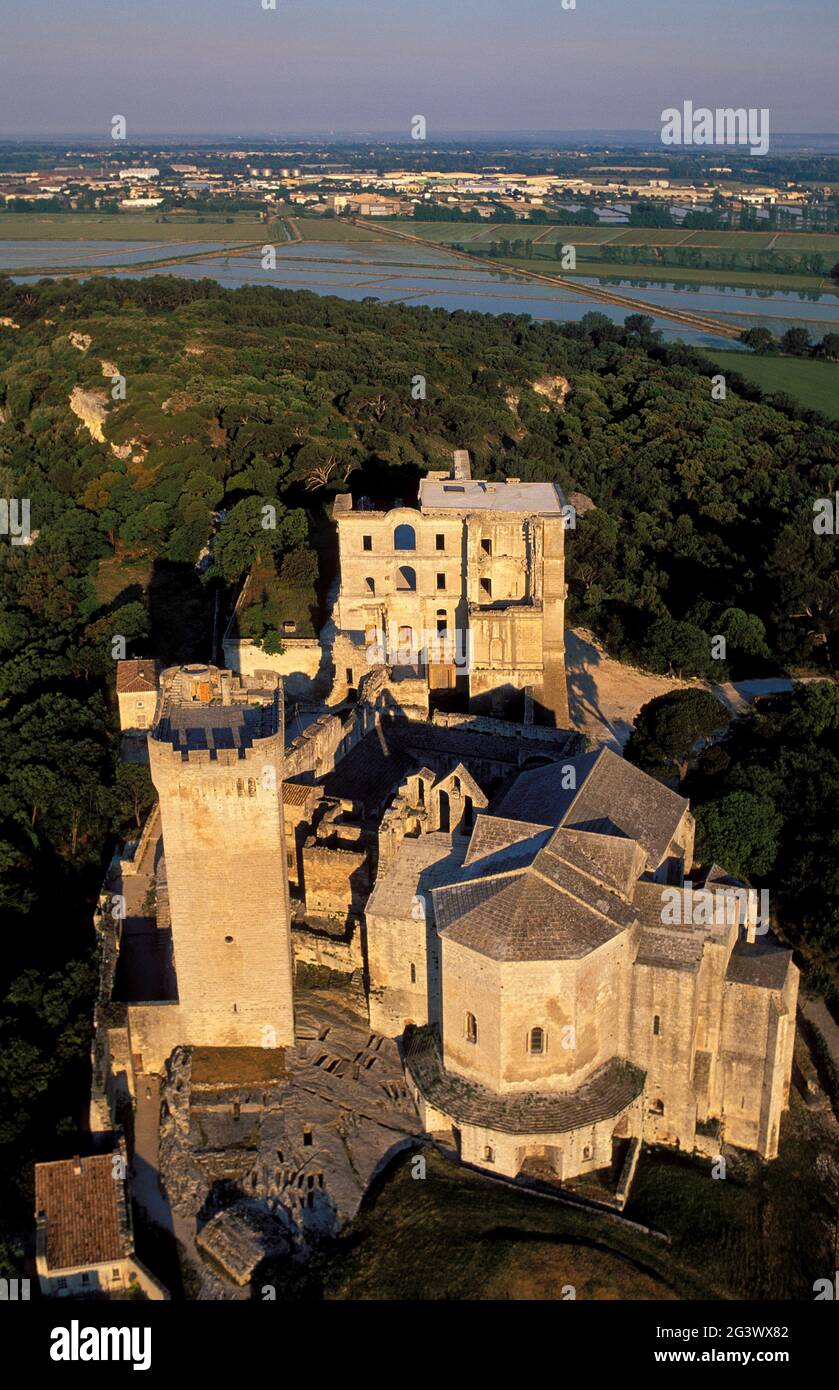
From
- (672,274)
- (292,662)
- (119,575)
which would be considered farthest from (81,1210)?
(672,274)

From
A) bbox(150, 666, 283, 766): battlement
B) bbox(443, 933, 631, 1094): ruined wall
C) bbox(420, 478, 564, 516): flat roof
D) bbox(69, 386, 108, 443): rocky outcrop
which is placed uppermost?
bbox(69, 386, 108, 443): rocky outcrop

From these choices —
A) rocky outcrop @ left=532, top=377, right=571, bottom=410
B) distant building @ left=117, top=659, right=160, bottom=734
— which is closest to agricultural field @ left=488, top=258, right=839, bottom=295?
rocky outcrop @ left=532, top=377, right=571, bottom=410

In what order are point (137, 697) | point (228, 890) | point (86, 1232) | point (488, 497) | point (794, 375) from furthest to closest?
point (794, 375) → point (488, 497) → point (137, 697) → point (228, 890) → point (86, 1232)

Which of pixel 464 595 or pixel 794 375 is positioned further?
pixel 794 375

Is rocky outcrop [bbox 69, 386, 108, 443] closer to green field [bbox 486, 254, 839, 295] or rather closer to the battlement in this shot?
the battlement

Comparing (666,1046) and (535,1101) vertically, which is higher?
(666,1046)

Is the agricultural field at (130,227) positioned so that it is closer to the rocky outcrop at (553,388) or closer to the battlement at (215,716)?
the rocky outcrop at (553,388)

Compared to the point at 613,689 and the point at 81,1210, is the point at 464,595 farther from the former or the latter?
the point at 81,1210
